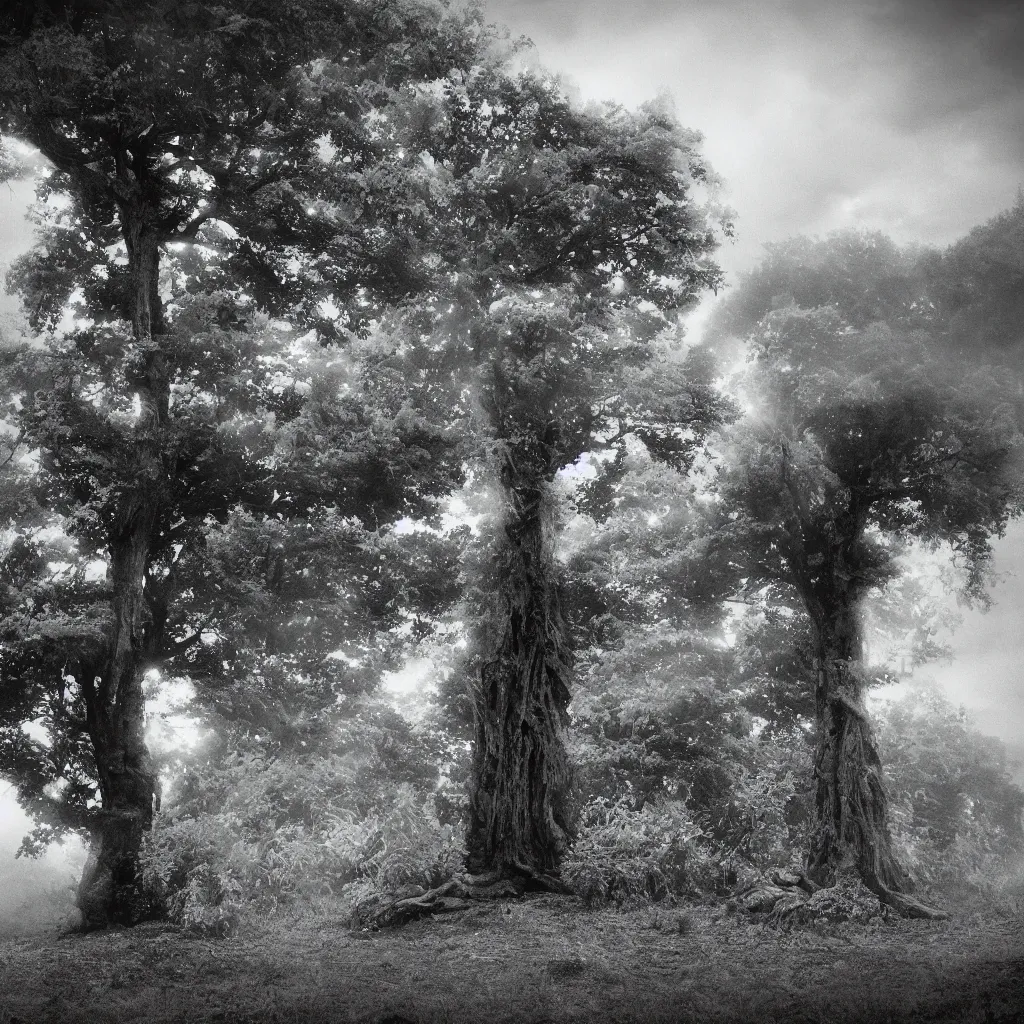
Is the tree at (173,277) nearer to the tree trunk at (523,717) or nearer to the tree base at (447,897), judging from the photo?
the tree trunk at (523,717)

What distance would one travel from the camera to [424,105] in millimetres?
13938

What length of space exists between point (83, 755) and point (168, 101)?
12004 mm

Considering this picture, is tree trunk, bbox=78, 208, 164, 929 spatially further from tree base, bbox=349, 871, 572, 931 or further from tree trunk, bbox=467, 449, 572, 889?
tree trunk, bbox=467, 449, 572, 889

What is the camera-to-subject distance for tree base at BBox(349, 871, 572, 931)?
902cm

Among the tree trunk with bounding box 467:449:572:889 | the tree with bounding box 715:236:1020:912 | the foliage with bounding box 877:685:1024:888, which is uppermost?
→ the tree with bounding box 715:236:1020:912

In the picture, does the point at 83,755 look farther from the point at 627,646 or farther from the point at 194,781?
the point at 627,646

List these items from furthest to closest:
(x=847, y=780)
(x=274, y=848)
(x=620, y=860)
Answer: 1. (x=847, y=780)
2. (x=274, y=848)
3. (x=620, y=860)

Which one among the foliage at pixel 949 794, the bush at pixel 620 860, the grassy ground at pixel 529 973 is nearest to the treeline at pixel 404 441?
the bush at pixel 620 860

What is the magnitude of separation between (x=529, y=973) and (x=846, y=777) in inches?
411

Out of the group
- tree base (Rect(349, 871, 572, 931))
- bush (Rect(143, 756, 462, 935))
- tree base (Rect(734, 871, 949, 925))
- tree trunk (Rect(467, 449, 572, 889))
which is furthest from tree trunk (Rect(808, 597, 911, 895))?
bush (Rect(143, 756, 462, 935))

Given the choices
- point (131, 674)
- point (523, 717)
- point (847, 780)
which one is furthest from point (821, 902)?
point (131, 674)

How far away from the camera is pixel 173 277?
48.6 feet

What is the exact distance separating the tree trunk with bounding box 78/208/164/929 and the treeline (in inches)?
2.5

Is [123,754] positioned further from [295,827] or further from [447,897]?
[447,897]
